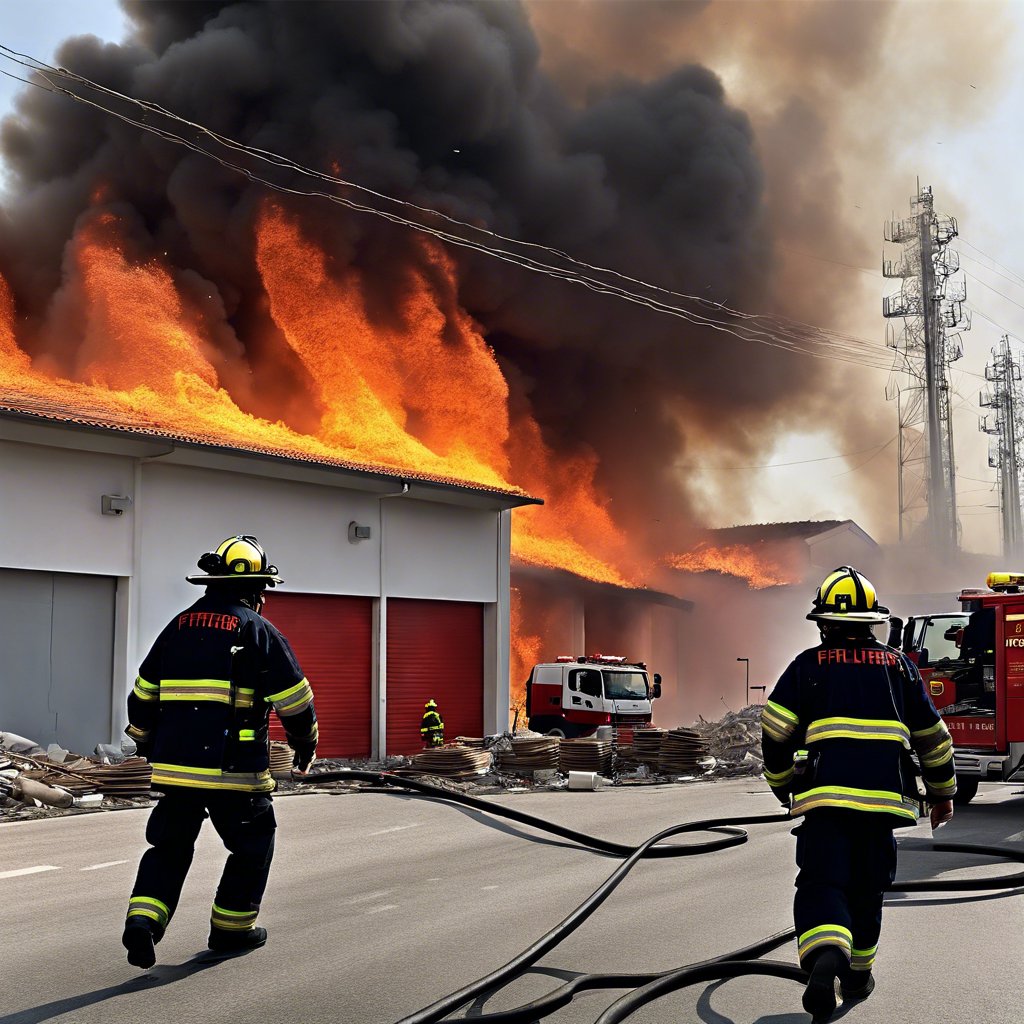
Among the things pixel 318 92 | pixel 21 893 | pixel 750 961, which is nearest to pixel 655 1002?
pixel 750 961

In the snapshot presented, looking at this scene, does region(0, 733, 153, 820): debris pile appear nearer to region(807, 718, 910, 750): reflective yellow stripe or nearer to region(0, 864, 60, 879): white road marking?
region(0, 864, 60, 879): white road marking

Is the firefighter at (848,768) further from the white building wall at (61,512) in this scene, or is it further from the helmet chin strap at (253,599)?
the white building wall at (61,512)

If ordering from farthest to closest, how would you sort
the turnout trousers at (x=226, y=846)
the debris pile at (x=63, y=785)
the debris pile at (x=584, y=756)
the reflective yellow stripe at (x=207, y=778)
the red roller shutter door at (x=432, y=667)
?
the red roller shutter door at (x=432, y=667), the debris pile at (x=584, y=756), the debris pile at (x=63, y=785), the reflective yellow stripe at (x=207, y=778), the turnout trousers at (x=226, y=846)

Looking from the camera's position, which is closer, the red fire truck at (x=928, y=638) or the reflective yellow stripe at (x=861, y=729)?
the reflective yellow stripe at (x=861, y=729)

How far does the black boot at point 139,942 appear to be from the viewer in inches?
184

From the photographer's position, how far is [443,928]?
588cm

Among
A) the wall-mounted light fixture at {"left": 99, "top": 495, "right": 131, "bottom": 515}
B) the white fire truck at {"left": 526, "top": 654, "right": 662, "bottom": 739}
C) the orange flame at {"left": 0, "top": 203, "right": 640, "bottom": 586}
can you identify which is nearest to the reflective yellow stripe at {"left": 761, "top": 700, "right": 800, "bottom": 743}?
the wall-mounted light fixture at {"left": 99, "top": 495, "right": 131, "bottom": 515}

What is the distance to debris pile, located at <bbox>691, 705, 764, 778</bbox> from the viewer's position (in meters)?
17.5

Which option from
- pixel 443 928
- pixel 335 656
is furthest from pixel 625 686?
pixel 443 928

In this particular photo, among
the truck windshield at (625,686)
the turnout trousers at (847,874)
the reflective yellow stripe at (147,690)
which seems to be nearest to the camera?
the turnout trousers at (847,874)

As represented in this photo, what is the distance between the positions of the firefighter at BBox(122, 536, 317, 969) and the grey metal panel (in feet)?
35.0

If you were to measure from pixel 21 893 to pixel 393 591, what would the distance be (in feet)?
42.0

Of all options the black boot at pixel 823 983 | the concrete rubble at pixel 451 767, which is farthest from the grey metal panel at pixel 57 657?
the black boot at pixel 823 983

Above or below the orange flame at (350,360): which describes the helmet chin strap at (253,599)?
below
